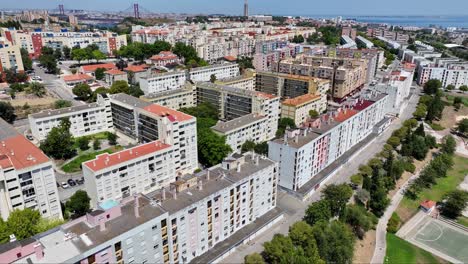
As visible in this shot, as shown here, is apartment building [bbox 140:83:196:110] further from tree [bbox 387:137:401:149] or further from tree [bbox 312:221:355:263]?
tree [bbox 312:221:355:263]

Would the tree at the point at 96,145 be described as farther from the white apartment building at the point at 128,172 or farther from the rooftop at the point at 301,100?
the rooftop at the point at 301,100

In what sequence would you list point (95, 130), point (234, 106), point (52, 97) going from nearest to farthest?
1. point (95, 130)
2. point (234, 106)
3. point (52, 97)

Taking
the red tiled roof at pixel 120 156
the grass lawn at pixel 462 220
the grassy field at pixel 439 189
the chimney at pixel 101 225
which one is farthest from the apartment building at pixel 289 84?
the chimney at pixel 101 225

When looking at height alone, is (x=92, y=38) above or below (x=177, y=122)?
above

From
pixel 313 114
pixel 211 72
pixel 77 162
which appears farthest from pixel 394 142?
pixel 77 162

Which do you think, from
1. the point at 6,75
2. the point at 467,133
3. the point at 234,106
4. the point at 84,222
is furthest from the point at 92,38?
→ the point at 467,133

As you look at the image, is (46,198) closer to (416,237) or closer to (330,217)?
(330,217)
